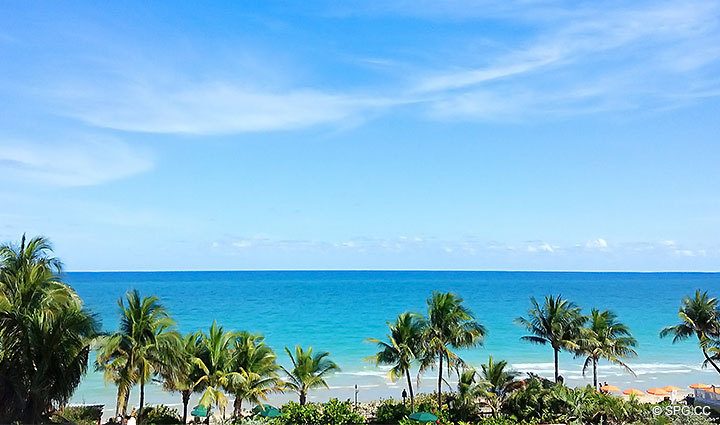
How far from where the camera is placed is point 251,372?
71.6 ft

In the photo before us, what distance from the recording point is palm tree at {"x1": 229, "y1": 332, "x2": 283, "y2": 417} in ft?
69.9

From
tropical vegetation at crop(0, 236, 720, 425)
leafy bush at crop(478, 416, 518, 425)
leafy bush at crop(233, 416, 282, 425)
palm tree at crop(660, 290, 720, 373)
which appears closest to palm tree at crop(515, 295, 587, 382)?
tropical vegetation at crop(0, 236, 720, 425)

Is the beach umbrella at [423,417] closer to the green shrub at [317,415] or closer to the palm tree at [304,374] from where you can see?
the green shrub at [317,415]

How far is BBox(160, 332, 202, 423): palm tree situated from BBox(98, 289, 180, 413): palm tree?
576 millimetres

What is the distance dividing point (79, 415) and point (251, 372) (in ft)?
22.6

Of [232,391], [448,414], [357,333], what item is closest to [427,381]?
[448,414]

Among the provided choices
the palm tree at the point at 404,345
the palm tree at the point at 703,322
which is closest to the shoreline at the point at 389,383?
the palm tree at the point at 703,322

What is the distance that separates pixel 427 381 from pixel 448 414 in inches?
478

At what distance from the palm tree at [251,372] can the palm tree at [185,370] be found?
1308mm

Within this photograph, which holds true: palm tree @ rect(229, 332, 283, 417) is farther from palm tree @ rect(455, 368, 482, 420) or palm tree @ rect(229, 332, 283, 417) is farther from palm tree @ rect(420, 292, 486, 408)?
palm tree @ rect(455, 368, 482, 420)

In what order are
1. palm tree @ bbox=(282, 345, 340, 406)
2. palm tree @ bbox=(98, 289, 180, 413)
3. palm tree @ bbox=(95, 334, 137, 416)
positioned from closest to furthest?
palm tree @ bbox=(95, 334, 137, 416), palm tree @ bbox=(98, 289, 180, 413), palm tree @ bbox=(282, 345, 340, 406)

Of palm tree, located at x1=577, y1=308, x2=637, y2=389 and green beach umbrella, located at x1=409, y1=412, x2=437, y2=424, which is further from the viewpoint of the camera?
palm tree, located at x1=577, y1=308, x2=637, y2=389

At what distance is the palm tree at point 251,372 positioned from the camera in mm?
21297

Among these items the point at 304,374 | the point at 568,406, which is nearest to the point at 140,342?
the point at 304,374
